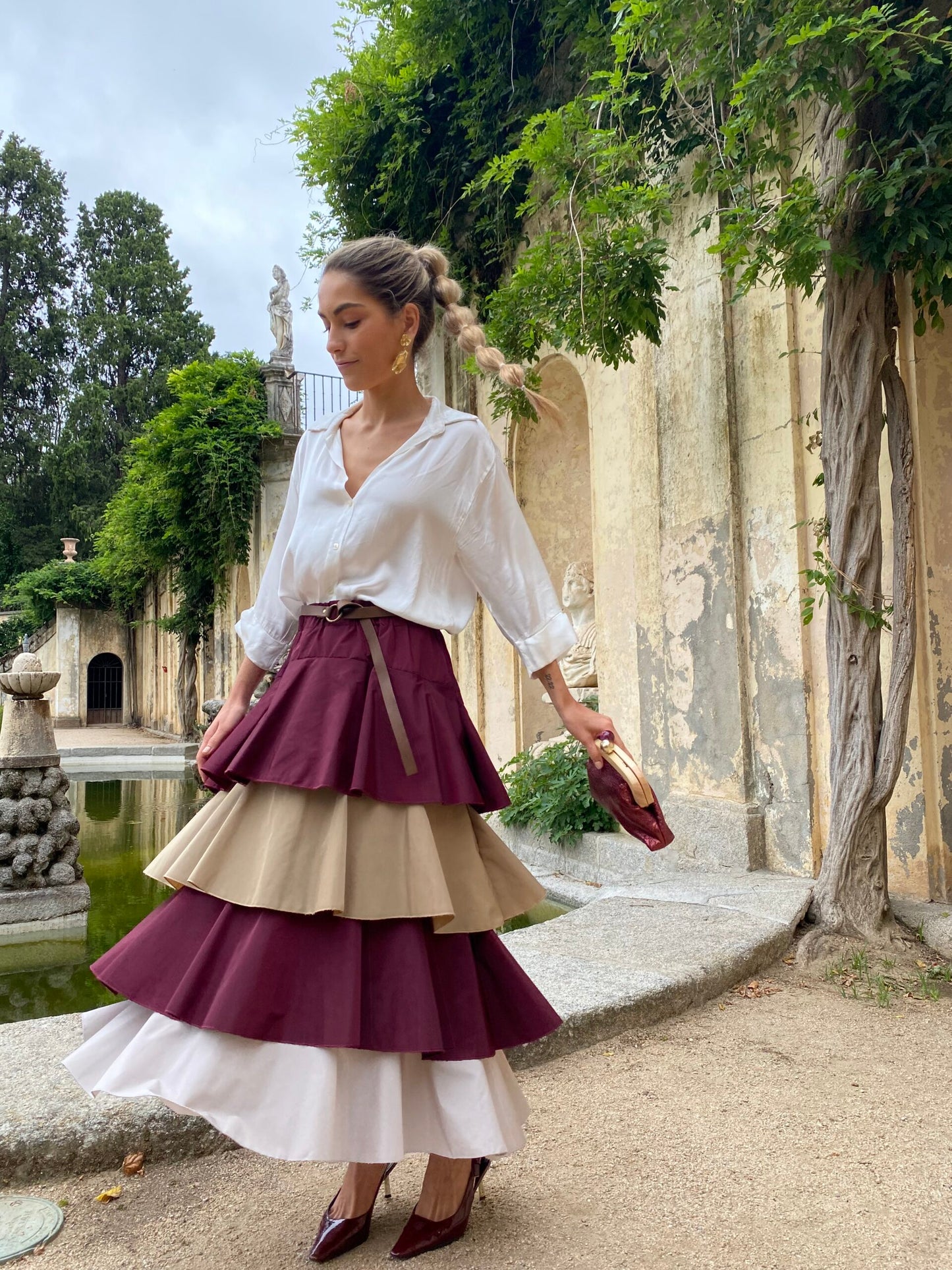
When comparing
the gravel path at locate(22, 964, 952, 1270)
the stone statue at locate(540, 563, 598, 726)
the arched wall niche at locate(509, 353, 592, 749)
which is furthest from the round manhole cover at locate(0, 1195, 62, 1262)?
the arched wall niche at locate(509, 353, 592, 749)

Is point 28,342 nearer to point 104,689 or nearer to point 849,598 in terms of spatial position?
point 104,689

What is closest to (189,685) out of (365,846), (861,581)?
(861,581)

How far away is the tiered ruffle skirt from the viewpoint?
1.33m

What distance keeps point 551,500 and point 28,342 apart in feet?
108

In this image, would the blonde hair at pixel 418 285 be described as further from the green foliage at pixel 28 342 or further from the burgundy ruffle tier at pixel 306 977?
the green foliage at pixel 28 342

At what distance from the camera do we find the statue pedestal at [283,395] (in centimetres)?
1598

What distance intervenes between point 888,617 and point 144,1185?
3.47 meters

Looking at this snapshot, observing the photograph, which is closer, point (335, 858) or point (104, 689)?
point (335, 858)

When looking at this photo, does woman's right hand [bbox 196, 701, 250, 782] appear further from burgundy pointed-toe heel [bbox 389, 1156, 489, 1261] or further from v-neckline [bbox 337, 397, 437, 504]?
burgundy pointed-toe heel [bbox 389, 1156, 489, 1261]

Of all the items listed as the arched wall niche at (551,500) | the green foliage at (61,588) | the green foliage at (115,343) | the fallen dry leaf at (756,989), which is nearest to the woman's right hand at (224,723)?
the fallen dry leaf at (756,989)

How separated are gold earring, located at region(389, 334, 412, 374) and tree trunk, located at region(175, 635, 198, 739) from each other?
1840 centimetres

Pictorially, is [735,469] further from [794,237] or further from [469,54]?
[469,54]

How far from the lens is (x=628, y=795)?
1441mm

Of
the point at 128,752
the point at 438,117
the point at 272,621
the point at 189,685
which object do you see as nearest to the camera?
the point at 272,621
